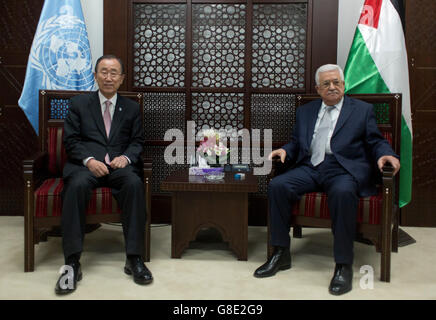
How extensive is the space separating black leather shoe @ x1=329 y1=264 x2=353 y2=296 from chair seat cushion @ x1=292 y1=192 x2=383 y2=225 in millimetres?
302

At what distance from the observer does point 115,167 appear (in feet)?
10.1

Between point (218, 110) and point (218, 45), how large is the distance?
0.56 m

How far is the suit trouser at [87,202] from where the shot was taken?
2.77 m

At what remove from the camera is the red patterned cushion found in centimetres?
338

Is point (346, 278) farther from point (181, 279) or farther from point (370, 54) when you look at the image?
point (370, 54)

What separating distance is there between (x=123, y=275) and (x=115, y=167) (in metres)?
0.70

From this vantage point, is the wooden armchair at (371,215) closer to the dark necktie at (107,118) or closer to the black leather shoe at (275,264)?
the black leather shoe at (275,264)

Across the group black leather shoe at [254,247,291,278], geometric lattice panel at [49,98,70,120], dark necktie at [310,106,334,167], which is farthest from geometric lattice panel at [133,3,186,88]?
black leather shoe at [254,247,291,278]

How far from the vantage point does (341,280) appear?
104 inches

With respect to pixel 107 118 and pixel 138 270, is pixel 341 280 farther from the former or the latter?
pixel 107 118

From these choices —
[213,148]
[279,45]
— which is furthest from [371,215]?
[279,45]

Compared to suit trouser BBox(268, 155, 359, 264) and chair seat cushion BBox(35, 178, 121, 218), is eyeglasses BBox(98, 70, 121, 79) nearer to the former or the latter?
chair seat cushion BBox(35, 178, 121, 218)

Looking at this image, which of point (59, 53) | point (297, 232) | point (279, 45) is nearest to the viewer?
point (59, 53)

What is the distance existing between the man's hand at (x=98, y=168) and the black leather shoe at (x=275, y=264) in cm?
115
